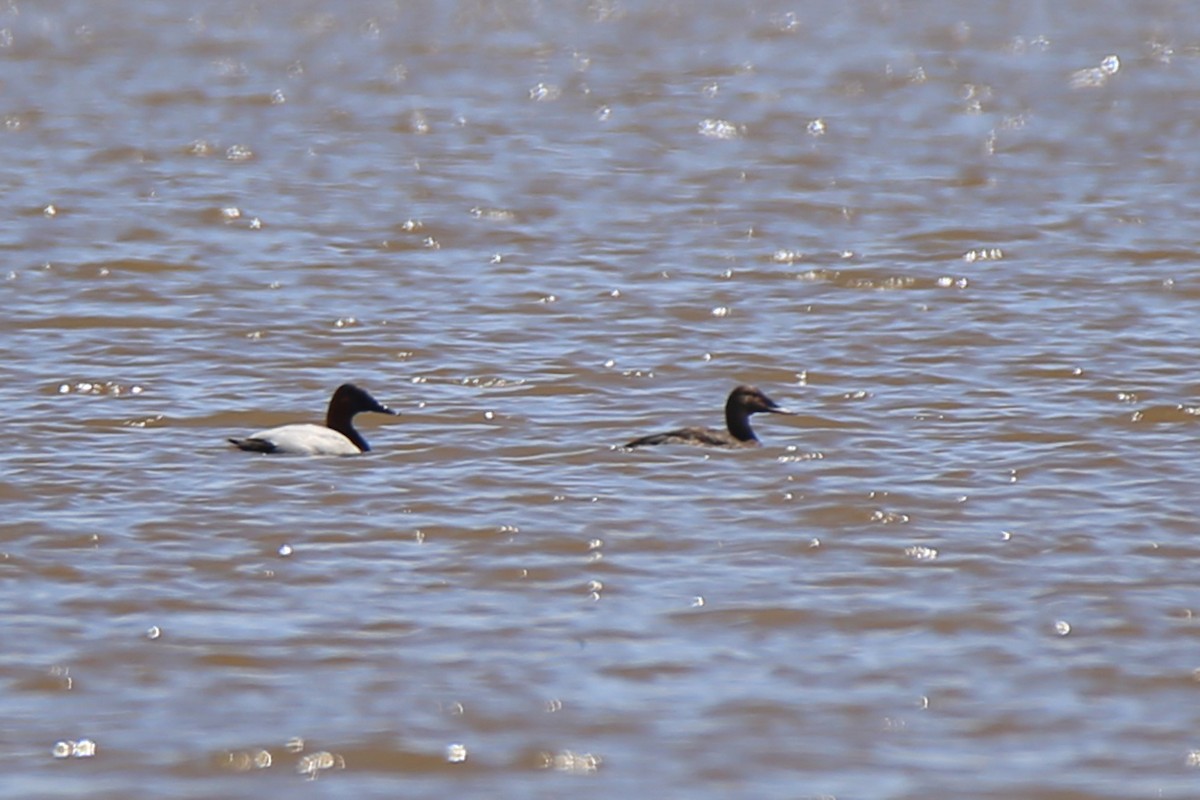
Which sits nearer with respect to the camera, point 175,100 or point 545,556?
point 545,556

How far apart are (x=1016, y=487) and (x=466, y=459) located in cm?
291

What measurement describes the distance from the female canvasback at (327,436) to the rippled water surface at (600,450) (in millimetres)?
91

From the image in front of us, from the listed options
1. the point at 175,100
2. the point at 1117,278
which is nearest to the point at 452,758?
the point at 1117,278

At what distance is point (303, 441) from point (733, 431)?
239cm

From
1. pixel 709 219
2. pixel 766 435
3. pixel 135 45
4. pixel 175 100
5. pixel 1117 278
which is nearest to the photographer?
pixel 766 435

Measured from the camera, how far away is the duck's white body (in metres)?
12.6

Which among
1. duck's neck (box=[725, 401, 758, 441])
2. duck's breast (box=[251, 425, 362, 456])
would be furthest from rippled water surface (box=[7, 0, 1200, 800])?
duck's neck (box=[725, 401, 758, 441])

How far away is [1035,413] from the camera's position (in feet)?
45.0

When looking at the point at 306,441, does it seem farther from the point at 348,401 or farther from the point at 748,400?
the point at 748,400

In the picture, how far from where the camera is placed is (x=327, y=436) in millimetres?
12711

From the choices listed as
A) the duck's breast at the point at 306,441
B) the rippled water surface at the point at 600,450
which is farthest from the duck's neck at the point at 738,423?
the duck's breast at the point at 306,441

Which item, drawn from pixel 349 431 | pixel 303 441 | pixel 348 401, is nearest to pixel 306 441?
pixel 303 441

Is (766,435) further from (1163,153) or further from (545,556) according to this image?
(1163,153)

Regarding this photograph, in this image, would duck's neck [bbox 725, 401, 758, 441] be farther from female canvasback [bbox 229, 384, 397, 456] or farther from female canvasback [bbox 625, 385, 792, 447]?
female canvasback [bbox 229, 384, 397, 456]
